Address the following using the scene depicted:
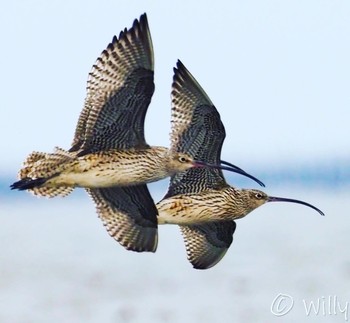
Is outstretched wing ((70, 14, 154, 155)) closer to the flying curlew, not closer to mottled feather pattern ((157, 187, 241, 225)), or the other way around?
the flying curlew

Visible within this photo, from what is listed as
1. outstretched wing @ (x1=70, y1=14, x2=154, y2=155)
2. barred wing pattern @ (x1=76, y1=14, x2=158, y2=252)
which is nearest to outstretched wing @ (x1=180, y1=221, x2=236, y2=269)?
barred wing pattern @ (x1=76, y1=14, x2=158, y2=252)

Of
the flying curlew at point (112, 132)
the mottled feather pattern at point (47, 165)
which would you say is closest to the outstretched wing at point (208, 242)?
the flying curlew at point (112, 132)

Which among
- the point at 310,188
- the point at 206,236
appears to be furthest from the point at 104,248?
the point at 206,236

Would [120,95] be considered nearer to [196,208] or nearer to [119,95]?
[119,95]

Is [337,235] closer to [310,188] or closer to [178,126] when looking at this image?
[310,188]

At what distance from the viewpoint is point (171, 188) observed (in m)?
13.2

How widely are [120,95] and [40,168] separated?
689mm

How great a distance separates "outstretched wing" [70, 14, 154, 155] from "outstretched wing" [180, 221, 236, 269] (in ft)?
4.47

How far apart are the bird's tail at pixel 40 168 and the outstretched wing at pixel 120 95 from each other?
0.13m

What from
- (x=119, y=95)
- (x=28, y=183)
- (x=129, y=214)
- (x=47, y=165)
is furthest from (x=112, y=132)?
(x=129, y=214)

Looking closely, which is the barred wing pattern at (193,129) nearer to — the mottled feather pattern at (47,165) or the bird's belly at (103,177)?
the bird's belly at (103,177)

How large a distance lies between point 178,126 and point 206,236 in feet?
2.76

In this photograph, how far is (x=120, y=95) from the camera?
12.2m

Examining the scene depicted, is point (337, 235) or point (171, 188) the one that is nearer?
point (171, 188)
